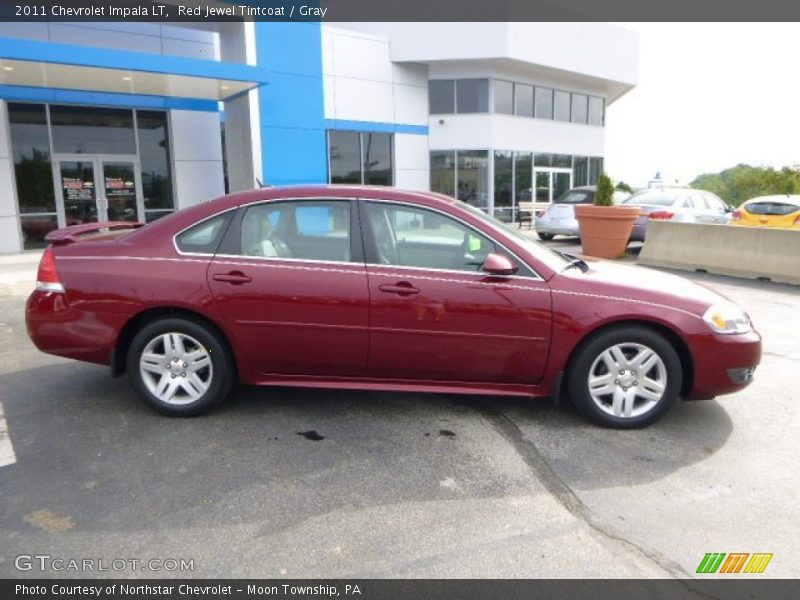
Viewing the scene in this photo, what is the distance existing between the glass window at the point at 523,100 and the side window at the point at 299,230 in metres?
19.7

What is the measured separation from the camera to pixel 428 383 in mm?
3889

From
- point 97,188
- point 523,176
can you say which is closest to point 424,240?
point 97,188

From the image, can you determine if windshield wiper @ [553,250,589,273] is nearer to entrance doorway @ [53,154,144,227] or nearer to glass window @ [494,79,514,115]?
entrance doorway @ [53,154,144,227]

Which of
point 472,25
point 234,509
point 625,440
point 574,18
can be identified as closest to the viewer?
point 234,509

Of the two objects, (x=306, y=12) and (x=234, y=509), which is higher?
(x=306, y=12)

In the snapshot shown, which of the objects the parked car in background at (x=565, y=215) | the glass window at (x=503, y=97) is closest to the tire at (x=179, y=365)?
the parked car in background at (x=565, y=215)

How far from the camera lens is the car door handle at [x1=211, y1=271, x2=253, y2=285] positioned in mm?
3799

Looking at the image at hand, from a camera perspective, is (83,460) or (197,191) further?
(197,191)

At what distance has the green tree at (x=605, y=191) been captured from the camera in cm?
1248

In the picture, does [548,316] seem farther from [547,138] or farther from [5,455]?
[547,138]

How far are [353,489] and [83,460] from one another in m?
1.63

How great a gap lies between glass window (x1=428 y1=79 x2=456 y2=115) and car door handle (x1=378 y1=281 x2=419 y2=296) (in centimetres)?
1863

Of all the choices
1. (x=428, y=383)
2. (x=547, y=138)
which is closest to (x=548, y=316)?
(x=428, y=383)

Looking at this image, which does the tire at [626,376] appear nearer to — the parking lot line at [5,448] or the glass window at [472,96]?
the parking lot line at [5,448]
